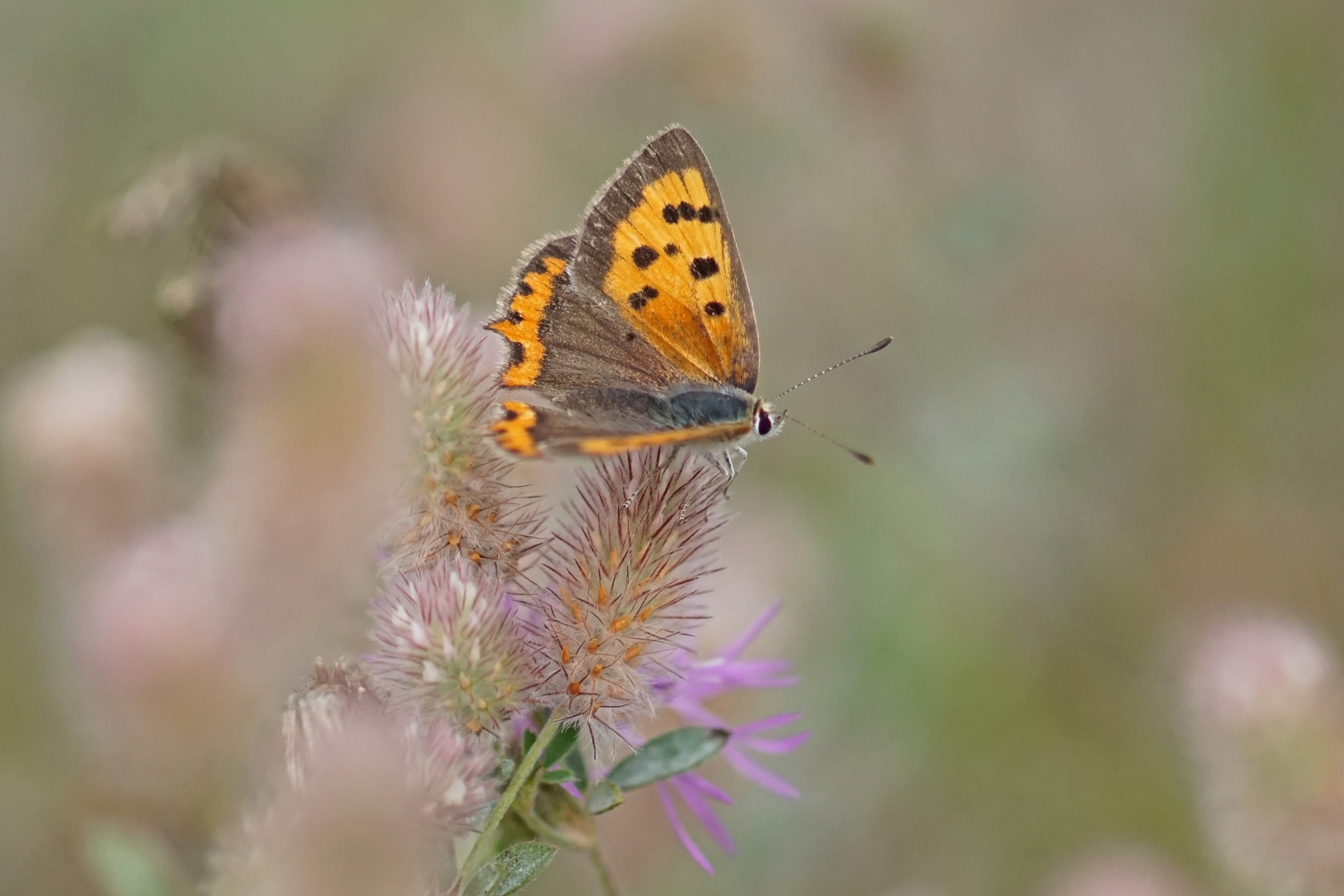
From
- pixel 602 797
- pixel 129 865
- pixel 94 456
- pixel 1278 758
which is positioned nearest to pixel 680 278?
pixel 602 797

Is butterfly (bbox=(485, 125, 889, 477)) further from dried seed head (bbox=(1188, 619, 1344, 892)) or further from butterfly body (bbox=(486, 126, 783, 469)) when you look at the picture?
dried seed head (bbox=(1188, 619, 1344, 892))

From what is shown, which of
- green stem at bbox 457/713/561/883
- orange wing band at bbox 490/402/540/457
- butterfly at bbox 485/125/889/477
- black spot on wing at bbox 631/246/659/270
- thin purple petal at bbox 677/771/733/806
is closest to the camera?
green stem at bbox 457/713/561/883

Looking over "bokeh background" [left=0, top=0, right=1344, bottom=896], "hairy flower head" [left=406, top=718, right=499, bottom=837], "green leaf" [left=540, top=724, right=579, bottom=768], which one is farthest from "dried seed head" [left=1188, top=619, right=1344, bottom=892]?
"hairy flower head" [left=406, top=718, right=499, bottom=837]

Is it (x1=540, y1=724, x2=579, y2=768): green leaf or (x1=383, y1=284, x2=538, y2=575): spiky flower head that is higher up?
(x1=383, y1=284, x2=538, y2=575): spiky flower head

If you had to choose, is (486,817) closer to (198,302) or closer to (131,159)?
(198,302)

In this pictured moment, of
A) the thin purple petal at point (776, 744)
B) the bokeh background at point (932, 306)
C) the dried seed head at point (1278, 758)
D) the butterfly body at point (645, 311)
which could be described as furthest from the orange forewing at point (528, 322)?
the dried seed head at point (1278, 758)

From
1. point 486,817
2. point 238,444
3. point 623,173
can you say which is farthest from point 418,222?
point 486,817
